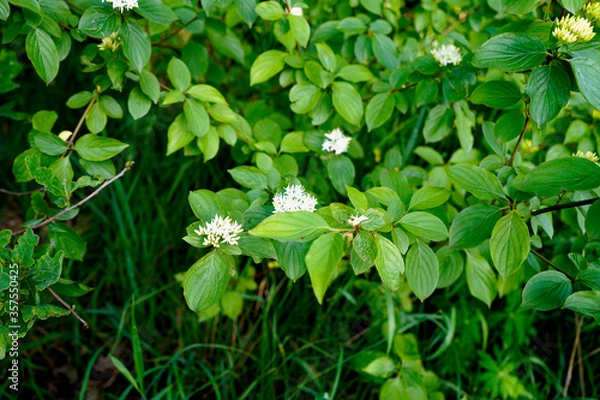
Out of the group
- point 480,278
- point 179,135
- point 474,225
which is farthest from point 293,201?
point 480,278

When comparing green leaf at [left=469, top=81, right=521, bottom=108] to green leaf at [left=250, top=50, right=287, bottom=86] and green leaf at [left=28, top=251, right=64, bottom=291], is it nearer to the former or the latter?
green leaf at [left=250, top=50, right=287, bottom=86]

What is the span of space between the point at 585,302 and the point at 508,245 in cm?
18

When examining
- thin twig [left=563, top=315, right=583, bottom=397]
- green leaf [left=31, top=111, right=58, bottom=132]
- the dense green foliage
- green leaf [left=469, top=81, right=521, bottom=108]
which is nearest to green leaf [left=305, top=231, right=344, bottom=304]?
the dense green foliage

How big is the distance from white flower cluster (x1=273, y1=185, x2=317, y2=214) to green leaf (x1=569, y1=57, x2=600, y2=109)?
57 cm

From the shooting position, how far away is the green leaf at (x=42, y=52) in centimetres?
115

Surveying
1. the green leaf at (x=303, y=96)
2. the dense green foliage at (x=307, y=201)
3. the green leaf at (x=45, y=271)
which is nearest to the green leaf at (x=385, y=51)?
the dense green foliage at (x=307, y=201)

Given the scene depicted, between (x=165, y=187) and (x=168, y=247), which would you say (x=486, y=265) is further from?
(x=165, y=187)

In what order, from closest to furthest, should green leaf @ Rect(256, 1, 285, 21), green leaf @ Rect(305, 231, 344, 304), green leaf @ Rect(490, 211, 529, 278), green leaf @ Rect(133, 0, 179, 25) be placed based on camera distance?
1. green leaf @ Rect(305, 231, 344, 304)
2. green leaf @ Rect(490, 211, 529, 278)
3. green leaf @ Rect(133, 0, 179, 25)
4. green leaf @ Rect(256, 1, 285, 21)

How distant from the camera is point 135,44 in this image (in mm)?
1192

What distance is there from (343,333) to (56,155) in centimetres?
120

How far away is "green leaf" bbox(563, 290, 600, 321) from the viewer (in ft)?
3.28

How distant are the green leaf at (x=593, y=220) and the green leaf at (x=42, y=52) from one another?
1.24 metres

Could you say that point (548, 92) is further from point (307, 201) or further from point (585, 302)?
point (307, 201)

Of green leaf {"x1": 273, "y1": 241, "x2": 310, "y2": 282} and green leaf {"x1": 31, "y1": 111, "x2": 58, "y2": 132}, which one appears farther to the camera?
green leaf {"x1": 31, "y1": 111, "x2": 58, "y2": 132}
